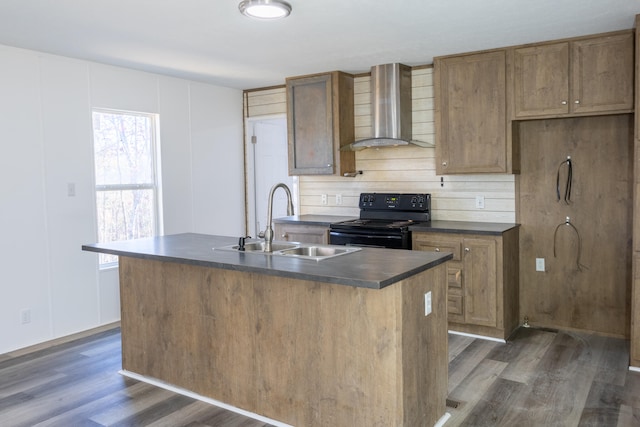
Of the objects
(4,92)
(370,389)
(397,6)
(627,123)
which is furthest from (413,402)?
(4,92)

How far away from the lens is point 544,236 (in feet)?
14.4

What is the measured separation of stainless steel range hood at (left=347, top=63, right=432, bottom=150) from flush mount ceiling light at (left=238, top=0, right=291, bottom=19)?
5.99ft

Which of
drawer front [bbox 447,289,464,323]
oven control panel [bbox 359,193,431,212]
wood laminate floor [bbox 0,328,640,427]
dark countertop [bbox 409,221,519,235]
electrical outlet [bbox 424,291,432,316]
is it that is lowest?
wood laminate floor [bbox 0,328,640,427]

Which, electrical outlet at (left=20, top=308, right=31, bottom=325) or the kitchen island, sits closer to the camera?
the kitchen island

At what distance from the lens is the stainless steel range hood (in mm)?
4719

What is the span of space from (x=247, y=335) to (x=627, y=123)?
128 inches

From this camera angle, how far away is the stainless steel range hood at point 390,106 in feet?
15.5

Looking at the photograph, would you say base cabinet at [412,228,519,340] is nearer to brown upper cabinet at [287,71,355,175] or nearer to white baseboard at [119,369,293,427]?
brown upper cabinet at [287,71,355,175]

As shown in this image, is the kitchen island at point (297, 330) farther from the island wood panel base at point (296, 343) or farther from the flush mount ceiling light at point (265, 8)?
the flush mount ceiling light at point (265, 8)

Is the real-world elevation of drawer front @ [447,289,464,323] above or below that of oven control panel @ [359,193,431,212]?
below

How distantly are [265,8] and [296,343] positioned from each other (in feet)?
6.14

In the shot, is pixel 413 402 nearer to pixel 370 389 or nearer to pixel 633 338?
pixel 370 389

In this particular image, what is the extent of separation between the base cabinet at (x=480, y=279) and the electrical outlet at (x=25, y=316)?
315 centimetres

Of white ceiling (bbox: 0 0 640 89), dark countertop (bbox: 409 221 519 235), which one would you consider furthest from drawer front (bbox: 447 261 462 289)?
white ceiling (bbox: 0 0 640 89)
